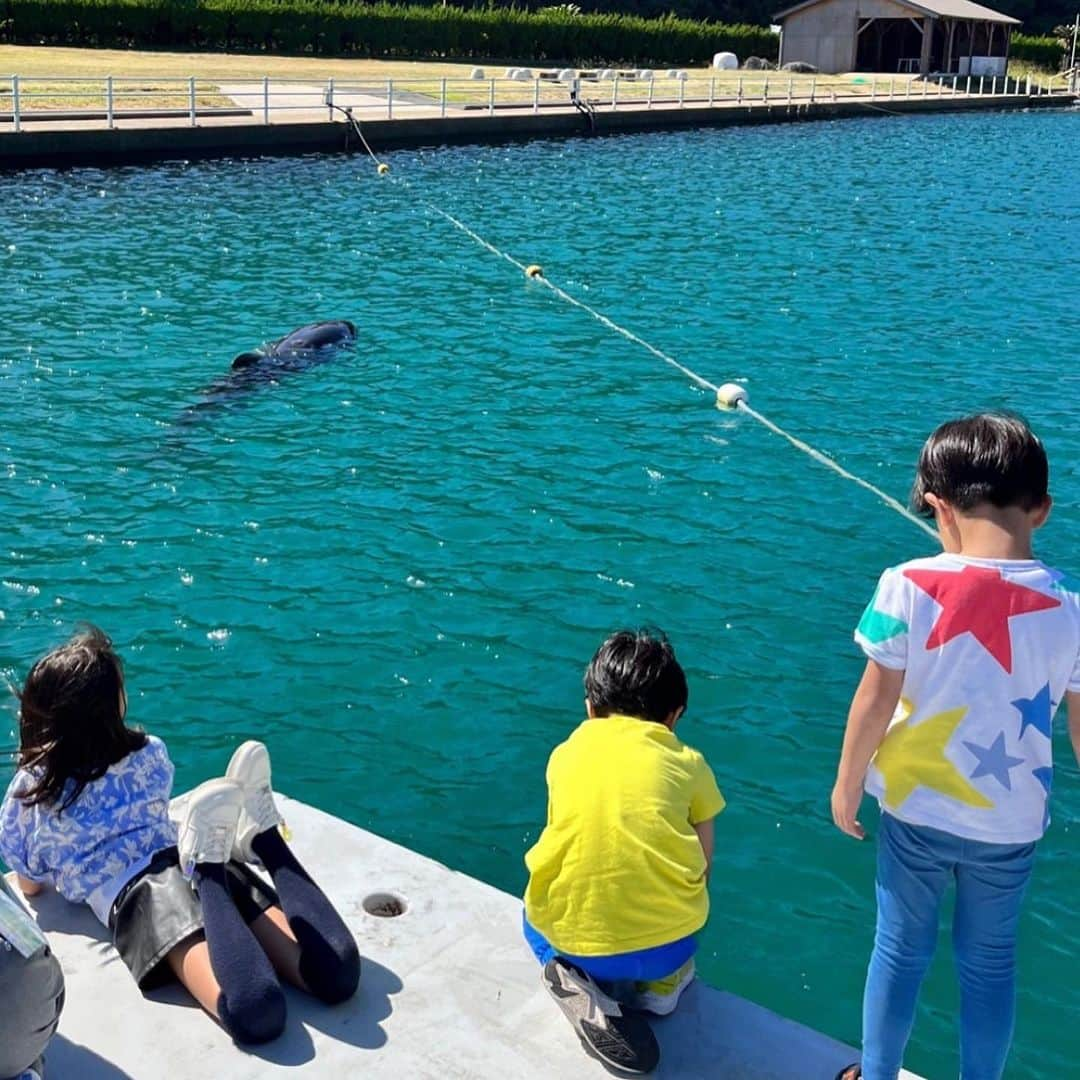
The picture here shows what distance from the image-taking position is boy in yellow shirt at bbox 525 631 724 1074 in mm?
3721

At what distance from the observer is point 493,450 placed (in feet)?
36.5

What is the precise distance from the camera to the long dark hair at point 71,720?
4.11m

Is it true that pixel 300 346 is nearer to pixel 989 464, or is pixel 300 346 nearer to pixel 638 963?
pixel 638 963

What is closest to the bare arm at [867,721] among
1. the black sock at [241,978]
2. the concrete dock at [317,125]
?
the black sock at [241,978]

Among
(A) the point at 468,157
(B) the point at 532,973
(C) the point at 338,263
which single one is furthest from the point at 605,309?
(A) the point at 468,157

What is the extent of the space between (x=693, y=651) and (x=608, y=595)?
2.98 ft

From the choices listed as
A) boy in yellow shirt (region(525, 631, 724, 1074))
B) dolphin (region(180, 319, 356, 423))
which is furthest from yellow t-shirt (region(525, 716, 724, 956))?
dolphin (region(180, 319, 356, 423))

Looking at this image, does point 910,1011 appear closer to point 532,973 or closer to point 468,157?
point 532,973

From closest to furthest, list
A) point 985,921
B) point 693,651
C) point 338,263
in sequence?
point 985,921
point 693,651
point 338,263

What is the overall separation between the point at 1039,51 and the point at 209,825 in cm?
8599

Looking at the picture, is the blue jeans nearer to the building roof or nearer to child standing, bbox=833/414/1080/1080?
child standing, bbox=833/414/1080/1080

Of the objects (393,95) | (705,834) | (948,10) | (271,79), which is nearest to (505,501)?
(705,834)

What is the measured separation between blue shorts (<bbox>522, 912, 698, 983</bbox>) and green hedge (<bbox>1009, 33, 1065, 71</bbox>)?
276 ft

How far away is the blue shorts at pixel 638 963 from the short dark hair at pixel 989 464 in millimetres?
1507
